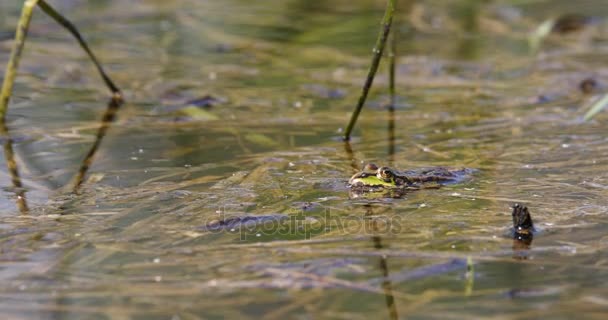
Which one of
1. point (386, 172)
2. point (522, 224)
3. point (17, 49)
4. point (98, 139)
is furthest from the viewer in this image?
point (98, 139)

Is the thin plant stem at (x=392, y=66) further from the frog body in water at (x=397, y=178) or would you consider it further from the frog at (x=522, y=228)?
the frog at (x=522, y=228)

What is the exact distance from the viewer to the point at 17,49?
4.40 m

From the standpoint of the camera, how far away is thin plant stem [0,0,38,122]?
4266mm

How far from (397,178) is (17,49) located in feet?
6.85

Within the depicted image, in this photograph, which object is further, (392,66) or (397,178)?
(392,66)

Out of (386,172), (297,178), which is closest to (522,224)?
(386,172)

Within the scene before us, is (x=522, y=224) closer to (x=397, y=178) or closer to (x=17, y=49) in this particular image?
(x=397, y=178)

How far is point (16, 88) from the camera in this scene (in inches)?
226

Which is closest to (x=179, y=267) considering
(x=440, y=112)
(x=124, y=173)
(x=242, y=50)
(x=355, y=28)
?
(x=124, y=173)

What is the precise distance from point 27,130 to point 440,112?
234 cm

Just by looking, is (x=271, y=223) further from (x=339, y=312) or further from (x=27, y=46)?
(x=27, y=46)

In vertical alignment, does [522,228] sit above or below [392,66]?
below

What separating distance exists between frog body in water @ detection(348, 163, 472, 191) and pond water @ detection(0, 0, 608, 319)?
7cm

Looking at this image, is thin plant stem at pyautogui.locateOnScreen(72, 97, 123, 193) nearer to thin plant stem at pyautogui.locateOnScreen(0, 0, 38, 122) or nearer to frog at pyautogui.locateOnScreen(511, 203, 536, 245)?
thin plant stem at pyautogui.locateOnScreen(0, 0, 38, 122)
